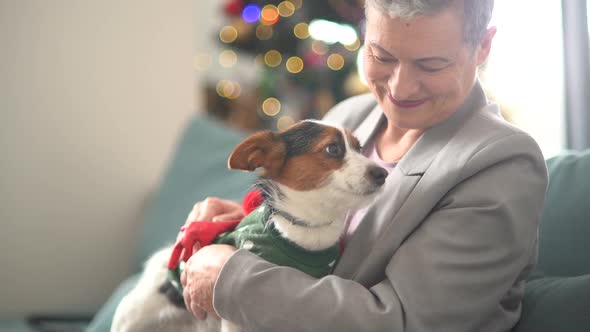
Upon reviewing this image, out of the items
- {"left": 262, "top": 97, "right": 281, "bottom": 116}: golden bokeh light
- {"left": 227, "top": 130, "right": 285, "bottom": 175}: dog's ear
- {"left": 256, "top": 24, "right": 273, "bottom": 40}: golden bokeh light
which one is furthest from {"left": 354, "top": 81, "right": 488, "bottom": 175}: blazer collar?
{"left": 262, "top": 97, "right": 281, "bottom": 116}: golden bokeh light

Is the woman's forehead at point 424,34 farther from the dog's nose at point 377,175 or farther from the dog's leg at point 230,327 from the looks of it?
the dog's leg at point 230,327

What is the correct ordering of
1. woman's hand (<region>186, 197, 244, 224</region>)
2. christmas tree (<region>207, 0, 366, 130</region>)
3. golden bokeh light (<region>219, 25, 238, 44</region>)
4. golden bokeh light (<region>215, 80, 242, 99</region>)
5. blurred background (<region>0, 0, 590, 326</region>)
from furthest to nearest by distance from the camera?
golden bokeh light (<region>215, 80, 242, 99</region>) → golden bokeh light (<region>219, 25, 238, 44</region>) → christmas tree (<region>207, 0, 366, 130</region>) → blurred background (<region>0, 0, 590, 326</region>) → woman's hand (<region>186, 197, 244, 224</region>)

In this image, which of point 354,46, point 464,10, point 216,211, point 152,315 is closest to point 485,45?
point 464,10

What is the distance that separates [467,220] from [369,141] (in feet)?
1.55

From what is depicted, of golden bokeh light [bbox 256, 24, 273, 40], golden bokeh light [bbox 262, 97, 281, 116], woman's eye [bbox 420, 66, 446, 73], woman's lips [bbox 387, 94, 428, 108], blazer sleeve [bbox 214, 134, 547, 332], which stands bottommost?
golden bokeh light [bbox 262, 97, 281, 116]

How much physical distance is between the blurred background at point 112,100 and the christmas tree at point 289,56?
0.01m

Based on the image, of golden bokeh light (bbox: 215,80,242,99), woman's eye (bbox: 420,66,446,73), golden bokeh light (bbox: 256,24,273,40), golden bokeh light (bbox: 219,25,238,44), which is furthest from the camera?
golden bokeh light (bbox: 215,80,242,99)

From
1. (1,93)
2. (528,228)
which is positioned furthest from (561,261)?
(1,93)

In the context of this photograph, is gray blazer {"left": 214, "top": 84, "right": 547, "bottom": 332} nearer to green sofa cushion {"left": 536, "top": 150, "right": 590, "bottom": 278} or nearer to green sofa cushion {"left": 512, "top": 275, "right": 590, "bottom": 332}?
green sofa cushion {"left": 512, "top": 275, "right": 590, "bottom": 332}

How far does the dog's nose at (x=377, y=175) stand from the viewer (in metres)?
1.23

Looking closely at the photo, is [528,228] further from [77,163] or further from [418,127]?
[77,163]

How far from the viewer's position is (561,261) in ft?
4.28

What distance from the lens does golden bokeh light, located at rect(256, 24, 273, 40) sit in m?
3.26

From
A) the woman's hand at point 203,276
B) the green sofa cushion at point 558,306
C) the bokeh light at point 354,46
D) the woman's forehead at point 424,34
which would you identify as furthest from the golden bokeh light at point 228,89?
the green sofa cushion at point 558,306
